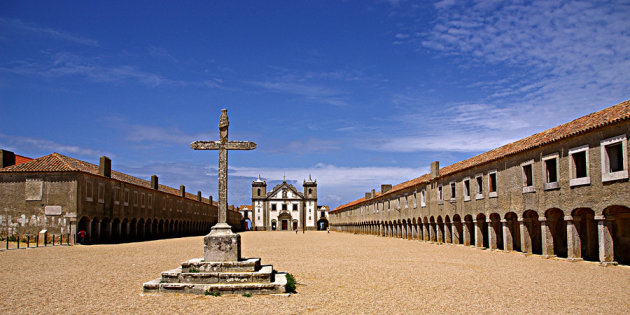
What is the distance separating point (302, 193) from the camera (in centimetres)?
9444

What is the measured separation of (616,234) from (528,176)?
4.34m

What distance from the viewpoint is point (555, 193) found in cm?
1898

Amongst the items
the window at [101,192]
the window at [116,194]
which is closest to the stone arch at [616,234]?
the window at [101,192]

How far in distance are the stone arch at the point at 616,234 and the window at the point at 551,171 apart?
240cm

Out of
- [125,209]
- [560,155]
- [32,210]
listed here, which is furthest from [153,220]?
[560,155]

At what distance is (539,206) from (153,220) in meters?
36.4

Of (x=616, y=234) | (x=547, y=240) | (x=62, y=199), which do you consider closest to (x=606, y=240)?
(x=547, y=240)

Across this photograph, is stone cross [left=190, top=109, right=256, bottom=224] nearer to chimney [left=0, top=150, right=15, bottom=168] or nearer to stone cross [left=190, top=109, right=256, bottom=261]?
stone cross [left=190, top=109, right=256, bottom=261]

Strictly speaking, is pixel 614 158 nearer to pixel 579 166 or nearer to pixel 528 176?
pixel 579 166

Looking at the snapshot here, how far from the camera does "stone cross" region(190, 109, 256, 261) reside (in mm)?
10914

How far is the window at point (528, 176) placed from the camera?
2078cm

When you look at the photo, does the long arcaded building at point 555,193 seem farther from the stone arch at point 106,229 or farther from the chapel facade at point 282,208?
the chapel facade at point 282,208

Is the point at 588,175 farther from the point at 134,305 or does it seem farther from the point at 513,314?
the point at 134,305

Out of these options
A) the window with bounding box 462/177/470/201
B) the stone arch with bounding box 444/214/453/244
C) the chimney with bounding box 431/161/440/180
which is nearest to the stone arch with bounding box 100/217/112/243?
the stone arch with bounding box 444/214/453/244
